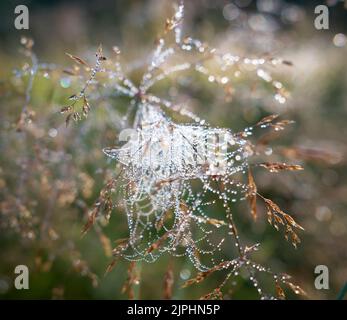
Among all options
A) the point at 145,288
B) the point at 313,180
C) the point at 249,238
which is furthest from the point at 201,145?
the point at 313,180

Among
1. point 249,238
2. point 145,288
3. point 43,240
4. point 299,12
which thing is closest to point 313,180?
point 249,238

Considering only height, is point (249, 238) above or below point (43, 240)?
above

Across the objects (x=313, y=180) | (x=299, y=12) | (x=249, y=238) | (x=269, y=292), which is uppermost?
(x=299, y=12)

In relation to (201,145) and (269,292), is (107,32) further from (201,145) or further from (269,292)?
(201,145)
